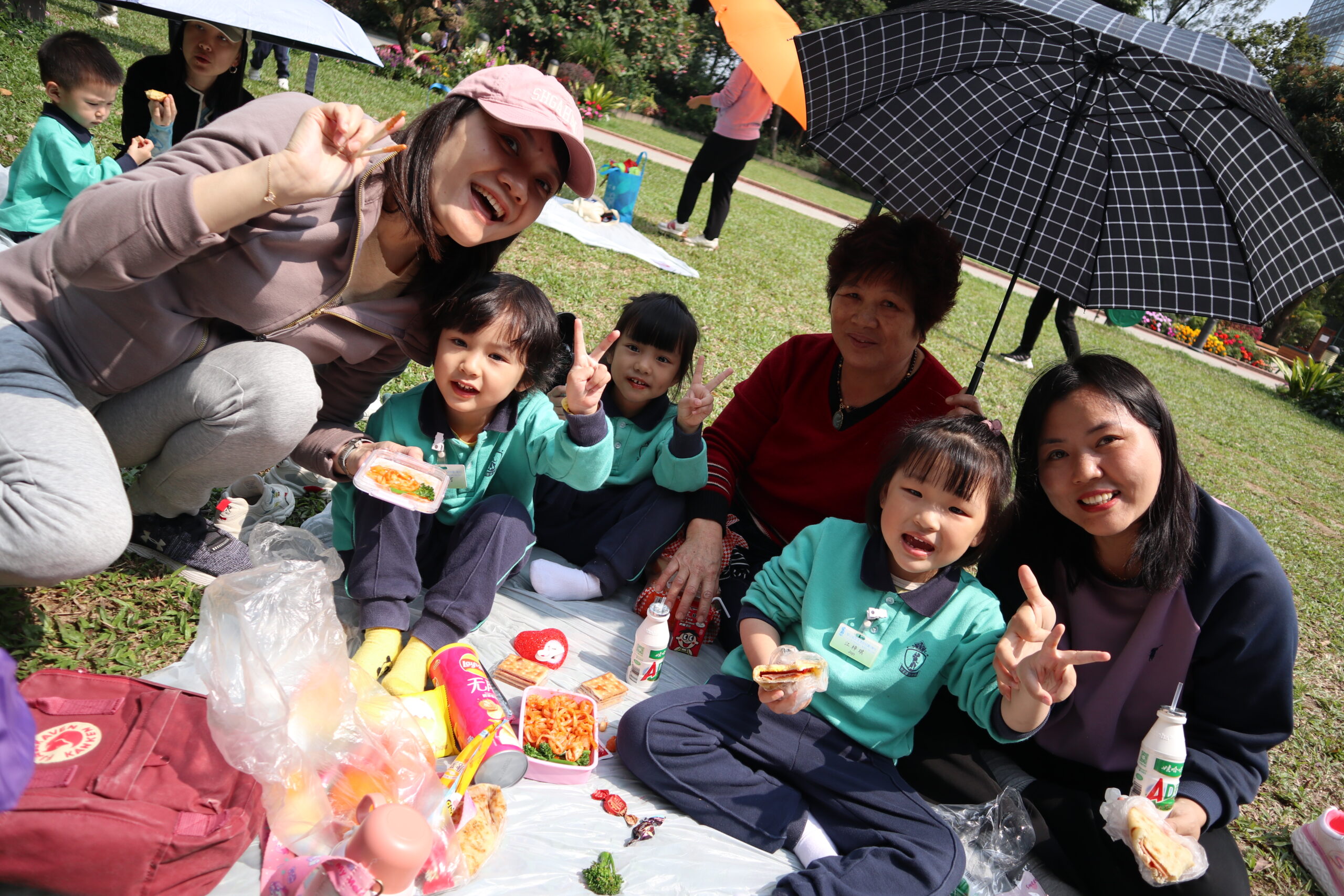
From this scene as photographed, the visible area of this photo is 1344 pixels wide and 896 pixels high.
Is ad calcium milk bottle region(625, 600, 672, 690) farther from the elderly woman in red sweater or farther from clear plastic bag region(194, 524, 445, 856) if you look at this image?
clear plastic bag region(194, 524, 445, 856)

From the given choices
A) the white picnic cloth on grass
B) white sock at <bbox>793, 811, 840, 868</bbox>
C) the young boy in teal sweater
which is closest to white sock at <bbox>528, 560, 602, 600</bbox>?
white sock at <bbox>793, 811, 840, 868</bbox>

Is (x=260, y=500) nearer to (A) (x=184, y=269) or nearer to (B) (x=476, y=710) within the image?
(A) (x=184, y=269)

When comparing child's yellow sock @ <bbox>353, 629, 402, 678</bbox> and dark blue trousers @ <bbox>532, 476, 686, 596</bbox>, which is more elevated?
dark blue trousers @ <bbox>532, 476, 686, 596</bbox>

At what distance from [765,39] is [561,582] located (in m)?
4.98

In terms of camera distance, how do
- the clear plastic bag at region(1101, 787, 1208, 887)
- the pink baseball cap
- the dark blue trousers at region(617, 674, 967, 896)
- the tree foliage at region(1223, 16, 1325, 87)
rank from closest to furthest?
the clear plastic bag at region(1101, 787, 1208, 887) < the dark blue trousers at region(617, 674, 967, 896) < the pink baseball cap < the tree foliage at region(1223, 16, 1325, 87)

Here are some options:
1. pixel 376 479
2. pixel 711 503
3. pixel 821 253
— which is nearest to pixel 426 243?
pixel 376 479

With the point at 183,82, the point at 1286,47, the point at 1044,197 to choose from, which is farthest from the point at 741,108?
the point at 1286,47

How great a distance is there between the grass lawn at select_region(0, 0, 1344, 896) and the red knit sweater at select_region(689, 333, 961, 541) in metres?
1.66

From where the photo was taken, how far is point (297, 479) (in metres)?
3.55

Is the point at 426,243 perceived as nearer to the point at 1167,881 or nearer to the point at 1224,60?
the point at 1224,60

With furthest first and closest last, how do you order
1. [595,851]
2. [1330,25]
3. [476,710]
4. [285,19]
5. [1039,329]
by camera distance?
[1330,25], [1039,329], [285,19], [476,710], [595,851]

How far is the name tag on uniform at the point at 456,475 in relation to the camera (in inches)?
111

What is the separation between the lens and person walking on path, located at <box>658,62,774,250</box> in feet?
30.7

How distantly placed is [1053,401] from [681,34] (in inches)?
1056
